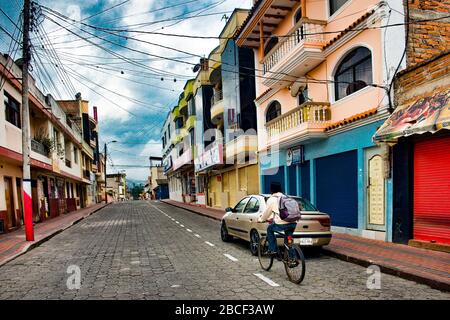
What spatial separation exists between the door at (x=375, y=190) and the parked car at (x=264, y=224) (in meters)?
2.68

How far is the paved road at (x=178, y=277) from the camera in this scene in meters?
5.18

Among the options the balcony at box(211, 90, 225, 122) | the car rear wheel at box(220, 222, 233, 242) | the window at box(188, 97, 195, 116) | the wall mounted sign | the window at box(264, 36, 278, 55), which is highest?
the window at box(264, 36, 278, 55)

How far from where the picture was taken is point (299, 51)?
12406mm

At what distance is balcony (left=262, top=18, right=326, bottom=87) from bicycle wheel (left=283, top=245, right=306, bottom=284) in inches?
344

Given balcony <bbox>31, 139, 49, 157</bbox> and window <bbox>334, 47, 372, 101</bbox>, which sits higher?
window <bbox>334, 47, 372, 101</bbox>

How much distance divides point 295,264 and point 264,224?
209cm

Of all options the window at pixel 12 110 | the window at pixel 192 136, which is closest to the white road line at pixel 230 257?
the window at pixel 12 110

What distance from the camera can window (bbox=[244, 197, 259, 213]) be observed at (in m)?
8.85

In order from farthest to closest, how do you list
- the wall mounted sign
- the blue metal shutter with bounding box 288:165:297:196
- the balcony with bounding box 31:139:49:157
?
the balcony with bounding box 31:139:49:157 < the blue metal shutter with bounding box 288:165:297:196 < the wall mounted sign

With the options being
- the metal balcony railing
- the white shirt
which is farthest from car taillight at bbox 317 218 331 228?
the metal balcony railing

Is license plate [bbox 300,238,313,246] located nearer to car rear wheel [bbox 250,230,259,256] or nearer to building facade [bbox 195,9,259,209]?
car rear wheel [bbox 250,230,259,256]

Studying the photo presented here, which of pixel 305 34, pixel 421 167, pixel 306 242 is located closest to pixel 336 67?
pixel 305 34

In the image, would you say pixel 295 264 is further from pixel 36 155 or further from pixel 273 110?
pixel 36 155
